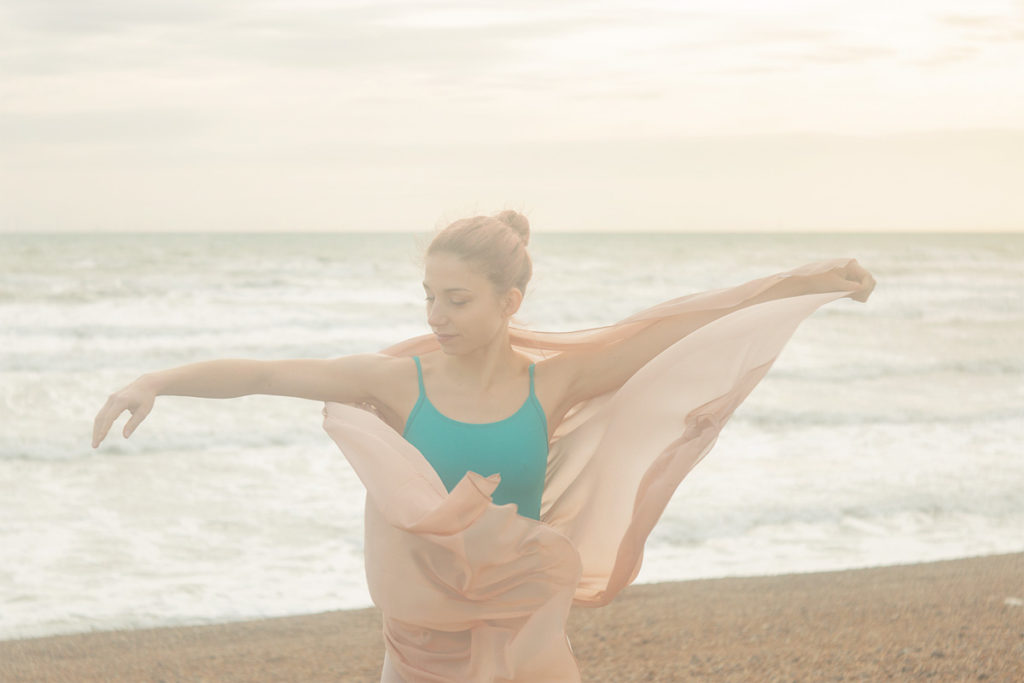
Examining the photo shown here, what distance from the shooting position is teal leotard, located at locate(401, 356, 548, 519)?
2.70 metres

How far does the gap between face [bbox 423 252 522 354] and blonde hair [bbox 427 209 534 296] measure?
22 millimetres

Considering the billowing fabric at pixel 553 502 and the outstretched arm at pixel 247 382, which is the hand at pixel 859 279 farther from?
the outstretched arm at pixel 247 382

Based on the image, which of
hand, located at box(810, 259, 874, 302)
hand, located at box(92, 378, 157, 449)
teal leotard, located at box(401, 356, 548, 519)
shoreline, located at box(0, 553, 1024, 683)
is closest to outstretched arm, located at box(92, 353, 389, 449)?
hand, located at box(92, 378, 157, 449)

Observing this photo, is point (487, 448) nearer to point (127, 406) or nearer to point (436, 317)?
point (436, 317)

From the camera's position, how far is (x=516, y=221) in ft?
9.48

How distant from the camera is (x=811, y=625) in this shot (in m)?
5.62

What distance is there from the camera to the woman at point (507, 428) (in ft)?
8.38

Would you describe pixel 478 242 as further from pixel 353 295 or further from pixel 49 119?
pixel 49 119

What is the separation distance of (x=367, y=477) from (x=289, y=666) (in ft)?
9.99

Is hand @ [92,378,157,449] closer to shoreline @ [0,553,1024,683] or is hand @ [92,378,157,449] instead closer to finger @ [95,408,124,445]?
finger @ [95,408,124,445]

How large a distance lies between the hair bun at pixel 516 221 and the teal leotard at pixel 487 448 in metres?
0.47

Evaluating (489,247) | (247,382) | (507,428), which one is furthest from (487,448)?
(247,382)

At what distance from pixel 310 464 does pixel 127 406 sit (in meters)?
8.13

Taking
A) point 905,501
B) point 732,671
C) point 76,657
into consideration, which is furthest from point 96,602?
point 905,501
